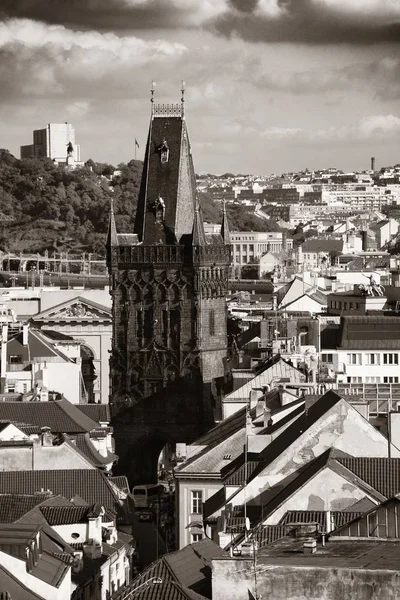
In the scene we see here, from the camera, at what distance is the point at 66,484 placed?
188ft

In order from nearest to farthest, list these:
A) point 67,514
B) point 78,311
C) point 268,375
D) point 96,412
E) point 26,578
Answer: point 26,578, point 67,514, point 268,375, point 96,412, point 78,311

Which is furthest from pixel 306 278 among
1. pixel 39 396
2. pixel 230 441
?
pixel 230 441

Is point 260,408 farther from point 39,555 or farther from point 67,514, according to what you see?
point 39,555

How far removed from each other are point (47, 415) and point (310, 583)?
4165 centimetres

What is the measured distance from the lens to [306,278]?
540 ft

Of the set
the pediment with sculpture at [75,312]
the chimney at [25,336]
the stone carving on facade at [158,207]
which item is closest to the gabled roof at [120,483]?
the stone carving on facade at [158,207]

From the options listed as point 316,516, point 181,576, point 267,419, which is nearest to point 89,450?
point 267,419

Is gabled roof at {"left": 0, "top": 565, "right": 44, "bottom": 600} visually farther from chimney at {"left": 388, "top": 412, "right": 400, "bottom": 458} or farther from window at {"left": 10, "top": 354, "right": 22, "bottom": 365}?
window at {"left": 10, "top": 354, "right": 22, "bottom": 365}

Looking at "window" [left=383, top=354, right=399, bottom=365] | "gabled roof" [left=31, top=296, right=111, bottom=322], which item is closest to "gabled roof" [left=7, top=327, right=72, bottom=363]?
"window" [left=383, top=354, right=399, bottom=365]

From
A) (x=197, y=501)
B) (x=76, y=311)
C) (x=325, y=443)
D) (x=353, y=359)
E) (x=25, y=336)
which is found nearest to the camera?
(x=325, y=443)

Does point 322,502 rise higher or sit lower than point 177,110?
lower

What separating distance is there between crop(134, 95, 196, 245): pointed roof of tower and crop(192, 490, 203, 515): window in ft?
123

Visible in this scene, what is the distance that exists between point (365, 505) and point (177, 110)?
54.3 metres

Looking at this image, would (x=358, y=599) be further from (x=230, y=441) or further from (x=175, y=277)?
(x=175, y=277)
